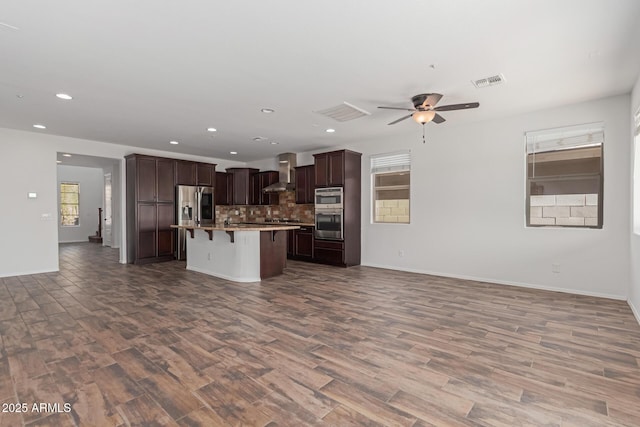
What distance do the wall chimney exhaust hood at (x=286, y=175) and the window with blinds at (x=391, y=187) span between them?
7.52 feet

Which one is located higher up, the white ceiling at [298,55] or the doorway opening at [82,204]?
the white ceiling at [298,55]

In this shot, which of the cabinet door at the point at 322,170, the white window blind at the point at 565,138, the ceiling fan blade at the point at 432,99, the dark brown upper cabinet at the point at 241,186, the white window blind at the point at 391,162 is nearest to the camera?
the ceiling fan blade at the point at 432,99

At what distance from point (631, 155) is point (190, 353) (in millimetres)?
5673

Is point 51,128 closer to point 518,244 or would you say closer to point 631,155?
point 518,244

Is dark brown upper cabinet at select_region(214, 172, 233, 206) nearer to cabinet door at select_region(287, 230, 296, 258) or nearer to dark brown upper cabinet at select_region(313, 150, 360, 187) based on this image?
cabinet door at select_region(287, 230, 296, 258)

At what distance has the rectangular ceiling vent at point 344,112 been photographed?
4.63m

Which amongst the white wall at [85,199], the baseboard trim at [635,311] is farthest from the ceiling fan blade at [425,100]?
the white wall at [85,199]

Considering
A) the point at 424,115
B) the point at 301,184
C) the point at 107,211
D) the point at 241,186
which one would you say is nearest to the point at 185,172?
the point at 241,186

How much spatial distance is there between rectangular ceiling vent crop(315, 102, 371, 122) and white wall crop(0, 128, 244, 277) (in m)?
5.50

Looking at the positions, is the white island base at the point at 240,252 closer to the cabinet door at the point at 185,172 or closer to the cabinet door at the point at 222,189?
the cabinet door at the point at 185,172

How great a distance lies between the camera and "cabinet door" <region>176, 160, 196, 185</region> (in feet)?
25.8

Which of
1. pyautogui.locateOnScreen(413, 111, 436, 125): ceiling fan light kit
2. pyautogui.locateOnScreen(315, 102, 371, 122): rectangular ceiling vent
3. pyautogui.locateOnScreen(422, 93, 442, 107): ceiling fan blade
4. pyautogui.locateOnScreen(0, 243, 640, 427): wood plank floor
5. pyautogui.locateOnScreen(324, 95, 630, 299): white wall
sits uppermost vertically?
pyautogui.locateOnScreen(315, 102, 371, 122): rectangular ceiling vent

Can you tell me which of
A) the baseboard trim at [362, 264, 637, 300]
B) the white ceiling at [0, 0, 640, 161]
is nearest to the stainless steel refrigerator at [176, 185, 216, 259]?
the white ceiling at [0, 0, 640, 161]

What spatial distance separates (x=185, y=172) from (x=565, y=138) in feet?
25.6
